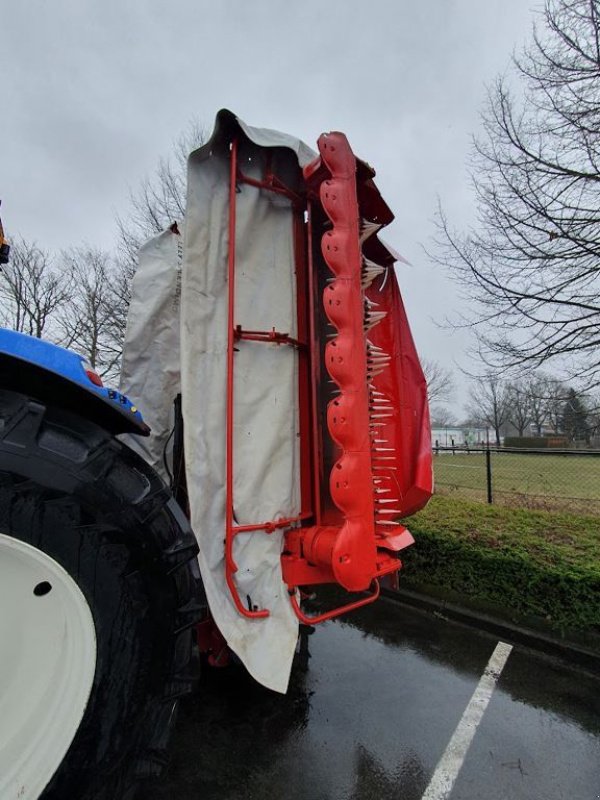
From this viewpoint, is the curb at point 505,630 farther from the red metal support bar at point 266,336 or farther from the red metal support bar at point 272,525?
the red metal support bar at point 266,336

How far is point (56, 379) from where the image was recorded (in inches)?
58.0

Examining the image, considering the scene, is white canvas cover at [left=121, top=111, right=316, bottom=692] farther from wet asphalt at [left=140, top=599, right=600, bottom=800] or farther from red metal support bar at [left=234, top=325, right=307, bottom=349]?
wet asphalt at [left=140, top=599, right=600, bottom=800]

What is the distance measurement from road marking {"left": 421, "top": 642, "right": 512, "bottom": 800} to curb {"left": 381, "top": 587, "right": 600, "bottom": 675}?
0.74ft

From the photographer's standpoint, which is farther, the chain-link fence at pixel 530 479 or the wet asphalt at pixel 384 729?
the chain-link fence at pixel 530 479

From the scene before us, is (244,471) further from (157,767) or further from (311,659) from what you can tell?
(311,659)

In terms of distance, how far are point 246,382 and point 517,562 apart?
9.22 feet

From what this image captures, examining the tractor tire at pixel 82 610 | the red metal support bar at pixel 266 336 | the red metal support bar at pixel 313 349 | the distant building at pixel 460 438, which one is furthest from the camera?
the distant building at pixel 460 438

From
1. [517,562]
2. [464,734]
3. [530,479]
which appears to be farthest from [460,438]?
[464,734]

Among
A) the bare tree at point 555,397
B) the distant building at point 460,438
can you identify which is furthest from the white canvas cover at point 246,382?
the distant building at point 460,438

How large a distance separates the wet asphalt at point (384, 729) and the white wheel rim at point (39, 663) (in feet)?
2.91

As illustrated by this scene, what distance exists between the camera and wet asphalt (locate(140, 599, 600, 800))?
1.95 m

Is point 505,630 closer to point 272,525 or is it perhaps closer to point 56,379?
point 272,525

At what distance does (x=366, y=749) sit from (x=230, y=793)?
693 millimetres

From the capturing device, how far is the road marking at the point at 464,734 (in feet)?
6.41
